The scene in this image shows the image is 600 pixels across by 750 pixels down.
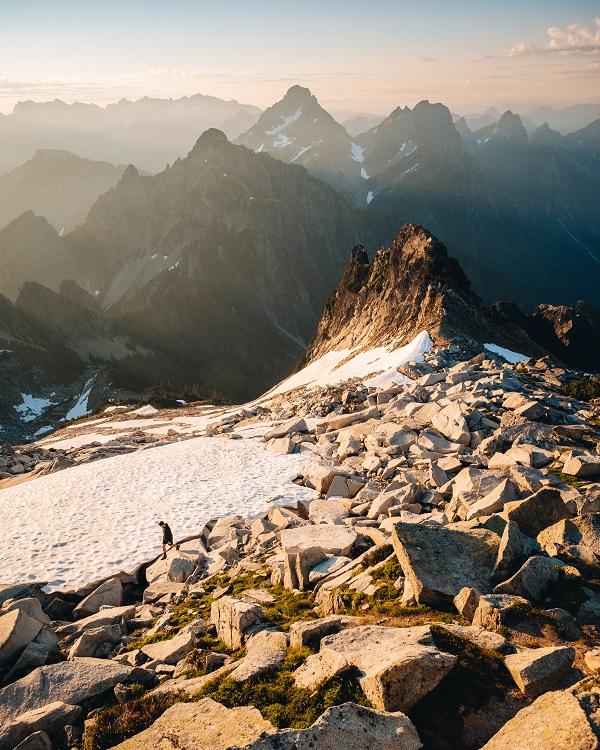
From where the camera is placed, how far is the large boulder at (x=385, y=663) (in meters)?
6.83

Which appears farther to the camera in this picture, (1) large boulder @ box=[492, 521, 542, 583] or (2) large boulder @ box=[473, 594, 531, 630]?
(1) large boulder @ box=[492, 521, 542, 583]

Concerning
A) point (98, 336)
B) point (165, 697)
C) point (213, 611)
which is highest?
point (165, 697)

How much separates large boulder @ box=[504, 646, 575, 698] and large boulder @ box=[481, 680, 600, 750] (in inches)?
33.6

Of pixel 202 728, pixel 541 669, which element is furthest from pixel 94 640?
pixel 541 669

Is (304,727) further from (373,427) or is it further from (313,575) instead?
(373,427)

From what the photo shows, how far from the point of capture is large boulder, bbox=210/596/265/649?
10438 millimetres

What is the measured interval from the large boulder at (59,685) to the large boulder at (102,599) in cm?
513

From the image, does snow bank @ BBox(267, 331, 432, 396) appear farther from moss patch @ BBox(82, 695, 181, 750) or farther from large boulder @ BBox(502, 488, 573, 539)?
moss patch @ BBox(82, 695, 181, 750)

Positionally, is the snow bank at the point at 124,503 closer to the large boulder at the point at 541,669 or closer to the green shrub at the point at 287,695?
the green shrub at the point at 287,695

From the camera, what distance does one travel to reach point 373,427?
25.3m

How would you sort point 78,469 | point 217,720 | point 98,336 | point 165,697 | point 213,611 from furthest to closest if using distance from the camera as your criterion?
point 98,336 → point 78,469 → point 213,611 → point 165,697 → point 217,720

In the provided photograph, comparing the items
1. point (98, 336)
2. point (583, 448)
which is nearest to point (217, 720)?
point (583, 448)

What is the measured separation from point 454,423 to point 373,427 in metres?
4.74

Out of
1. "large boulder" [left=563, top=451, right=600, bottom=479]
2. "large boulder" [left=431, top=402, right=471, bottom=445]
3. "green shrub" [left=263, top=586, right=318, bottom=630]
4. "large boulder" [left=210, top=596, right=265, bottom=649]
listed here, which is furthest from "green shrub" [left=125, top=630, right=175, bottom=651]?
"large boulder" [left=431, top=402, right=471, bottom=445]
